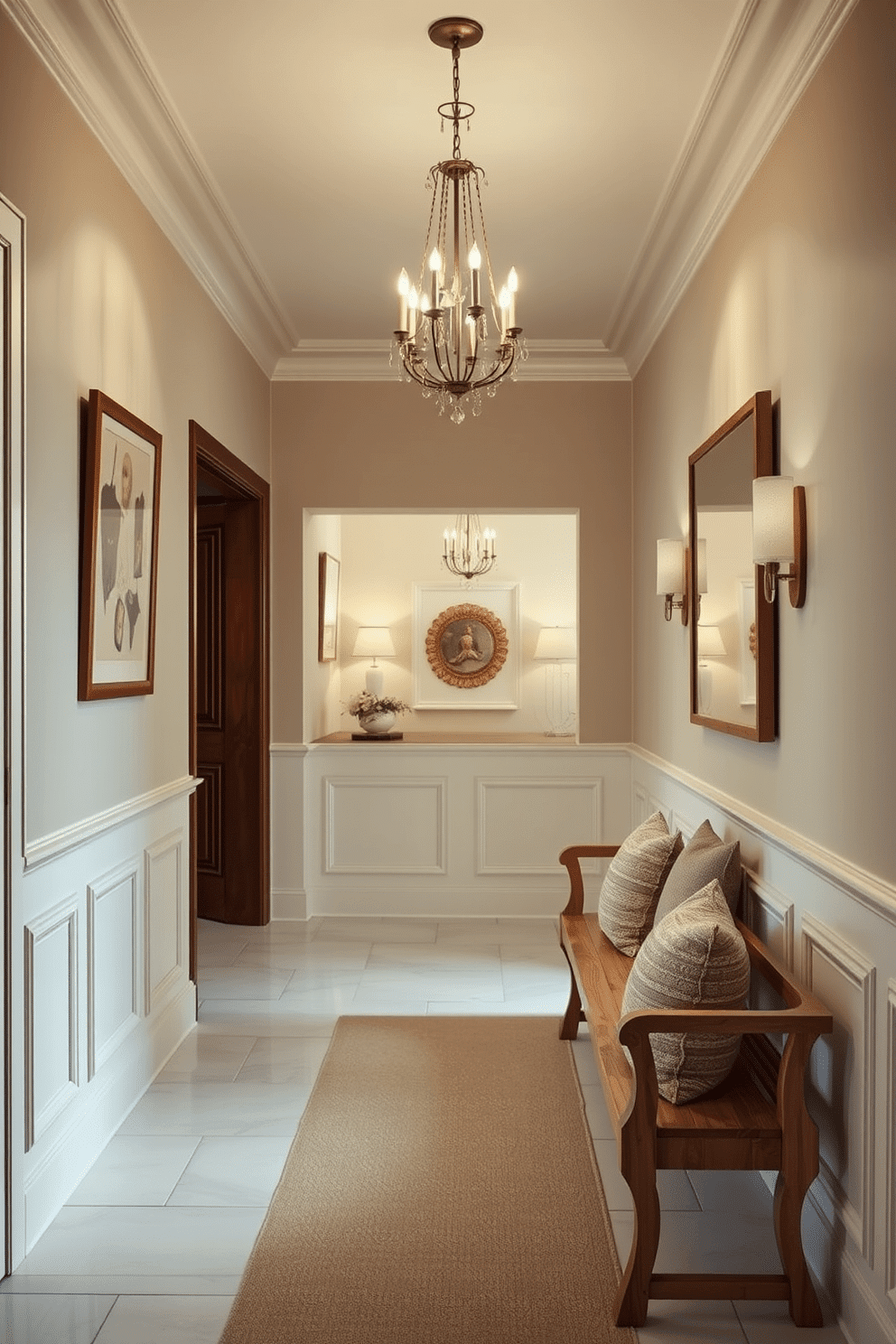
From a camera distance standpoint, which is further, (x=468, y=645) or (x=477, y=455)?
(x=468, y=645)

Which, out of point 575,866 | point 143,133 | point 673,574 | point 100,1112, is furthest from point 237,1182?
point 143,133

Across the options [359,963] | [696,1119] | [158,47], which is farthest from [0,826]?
[359,963]

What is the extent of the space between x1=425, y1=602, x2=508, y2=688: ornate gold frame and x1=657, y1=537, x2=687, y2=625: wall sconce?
141 inches

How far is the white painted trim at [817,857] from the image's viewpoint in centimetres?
221

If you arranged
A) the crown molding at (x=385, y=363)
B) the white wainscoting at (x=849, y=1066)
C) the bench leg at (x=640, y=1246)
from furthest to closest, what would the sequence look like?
the crown molding at (x=385, y=363)
the bench leg at (x=640, y=1246)
the white wainscoting at (x=849, y=1066)

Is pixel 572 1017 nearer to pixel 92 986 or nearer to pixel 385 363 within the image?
pixel 92 986

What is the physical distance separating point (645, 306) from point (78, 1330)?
4.45 m

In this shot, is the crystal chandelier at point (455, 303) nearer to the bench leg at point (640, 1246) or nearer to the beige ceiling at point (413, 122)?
the beige ceiling at point (413, 122)

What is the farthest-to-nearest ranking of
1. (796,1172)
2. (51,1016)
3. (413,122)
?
(413,122)
(51,1016)
(796,1172)

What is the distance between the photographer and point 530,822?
20.7ft

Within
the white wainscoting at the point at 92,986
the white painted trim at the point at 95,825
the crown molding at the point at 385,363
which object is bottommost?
the white wainscoting at the point at 92,986

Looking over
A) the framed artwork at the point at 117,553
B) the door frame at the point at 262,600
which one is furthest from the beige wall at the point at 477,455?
the framed artwork at the point at 117,553

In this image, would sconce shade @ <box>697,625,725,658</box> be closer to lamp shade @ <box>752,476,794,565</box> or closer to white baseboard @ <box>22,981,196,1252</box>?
lamp shade @ <box>752,476,794,565</box>

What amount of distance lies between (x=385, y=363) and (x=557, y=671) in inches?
116
